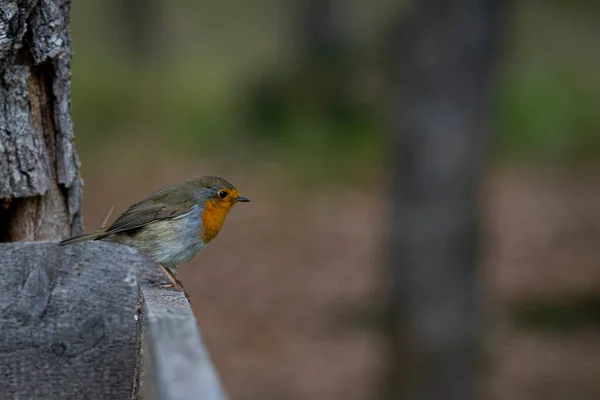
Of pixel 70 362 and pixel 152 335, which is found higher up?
pixel 152 335

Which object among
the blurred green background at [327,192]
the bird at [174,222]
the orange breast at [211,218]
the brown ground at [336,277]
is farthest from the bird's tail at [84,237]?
the brown ground at [336,277]

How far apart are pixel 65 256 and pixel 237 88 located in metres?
18.5

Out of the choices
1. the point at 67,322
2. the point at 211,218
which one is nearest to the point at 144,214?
the point at 211,218

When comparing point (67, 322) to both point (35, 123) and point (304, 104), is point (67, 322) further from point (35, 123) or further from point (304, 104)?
point (304, 104)

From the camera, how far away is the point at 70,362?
2.47 metres

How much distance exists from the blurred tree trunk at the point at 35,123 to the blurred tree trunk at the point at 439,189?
4.25m

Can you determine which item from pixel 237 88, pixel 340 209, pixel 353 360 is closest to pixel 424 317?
pixel 353 360

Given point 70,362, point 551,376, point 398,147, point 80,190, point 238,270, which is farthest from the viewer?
point 238,270

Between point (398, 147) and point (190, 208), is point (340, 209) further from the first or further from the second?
point (190, 208)

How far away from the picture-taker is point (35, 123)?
2812 millimetres

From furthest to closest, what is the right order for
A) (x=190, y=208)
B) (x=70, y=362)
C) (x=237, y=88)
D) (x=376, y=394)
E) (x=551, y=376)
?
1. (x=237, y=88)
2. (x=551, y=376)
3. (x=376, y=394)
4. (x=190, y=208)
5. (x=70, y=362)

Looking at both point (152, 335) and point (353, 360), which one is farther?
point (353, 360)

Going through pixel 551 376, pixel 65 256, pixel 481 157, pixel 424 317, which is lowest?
pixel 551 376

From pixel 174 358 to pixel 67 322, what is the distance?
1.07m
